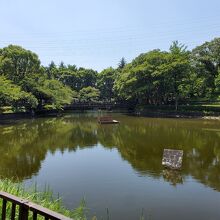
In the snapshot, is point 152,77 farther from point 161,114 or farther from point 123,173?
point 123,173

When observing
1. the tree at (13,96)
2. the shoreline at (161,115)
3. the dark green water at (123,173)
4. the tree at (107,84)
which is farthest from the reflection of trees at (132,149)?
the tree at (107,84)

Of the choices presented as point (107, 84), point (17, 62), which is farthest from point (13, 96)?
point (107, 84)

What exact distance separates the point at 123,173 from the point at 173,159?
2.46m

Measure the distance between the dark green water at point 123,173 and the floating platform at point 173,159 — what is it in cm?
47

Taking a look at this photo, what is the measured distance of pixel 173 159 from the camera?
15.4 meters

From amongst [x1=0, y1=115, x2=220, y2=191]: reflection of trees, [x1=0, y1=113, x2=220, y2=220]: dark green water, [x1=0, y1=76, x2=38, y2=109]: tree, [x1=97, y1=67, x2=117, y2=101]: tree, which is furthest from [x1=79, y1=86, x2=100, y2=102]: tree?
[x1=0, y1=113, x2=220, y2=220]: dark green water

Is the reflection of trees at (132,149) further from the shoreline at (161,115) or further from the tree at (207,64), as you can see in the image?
the tree at (207,64)

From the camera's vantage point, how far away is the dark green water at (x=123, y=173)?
405 inches

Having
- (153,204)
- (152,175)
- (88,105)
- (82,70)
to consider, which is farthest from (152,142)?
(82,70)

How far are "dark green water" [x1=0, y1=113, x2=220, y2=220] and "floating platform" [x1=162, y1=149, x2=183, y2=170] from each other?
0.47 meters

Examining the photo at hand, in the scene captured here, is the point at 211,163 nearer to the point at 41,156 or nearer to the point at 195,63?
the point at 41,156

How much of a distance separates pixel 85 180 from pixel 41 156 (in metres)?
6.23

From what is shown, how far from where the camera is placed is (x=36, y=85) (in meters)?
52.2

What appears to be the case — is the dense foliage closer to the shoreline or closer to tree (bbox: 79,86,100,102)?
the shoreline
